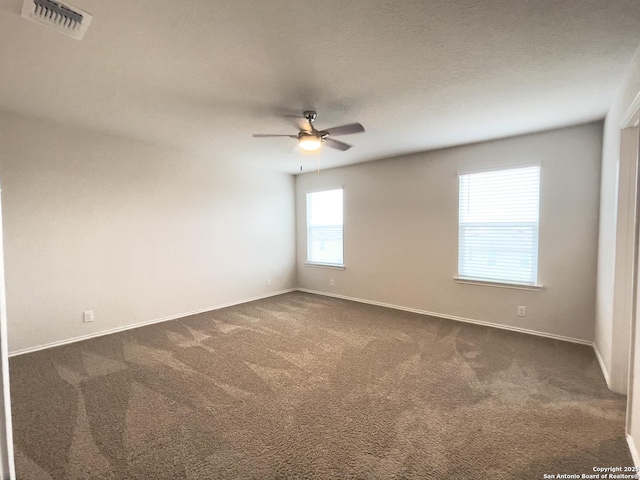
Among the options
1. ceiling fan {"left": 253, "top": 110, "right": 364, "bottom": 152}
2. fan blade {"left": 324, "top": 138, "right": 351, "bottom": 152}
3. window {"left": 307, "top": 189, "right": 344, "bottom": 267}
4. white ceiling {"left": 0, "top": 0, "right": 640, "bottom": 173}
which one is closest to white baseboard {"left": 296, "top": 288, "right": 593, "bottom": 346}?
window {"left": 307, "top": 189, "right": 344, "bottom": 267}

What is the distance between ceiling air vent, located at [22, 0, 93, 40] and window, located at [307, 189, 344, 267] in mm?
4161

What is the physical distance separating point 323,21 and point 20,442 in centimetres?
315

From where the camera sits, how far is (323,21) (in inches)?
68.3

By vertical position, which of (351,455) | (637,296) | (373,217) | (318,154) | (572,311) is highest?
(318,154)

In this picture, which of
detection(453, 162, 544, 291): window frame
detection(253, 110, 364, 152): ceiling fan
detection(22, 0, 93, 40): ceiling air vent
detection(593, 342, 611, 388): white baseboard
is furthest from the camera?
detection(453, 162, 544, 291): window frame

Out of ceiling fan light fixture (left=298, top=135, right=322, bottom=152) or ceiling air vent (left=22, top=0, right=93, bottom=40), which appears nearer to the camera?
ceiling air vent (left=22, top=0, right=93, bottom=40)

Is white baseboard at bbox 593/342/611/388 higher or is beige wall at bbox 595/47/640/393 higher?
beige wall at bbox 595/47/640/393

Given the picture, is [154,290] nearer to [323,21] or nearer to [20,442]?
[20,442]

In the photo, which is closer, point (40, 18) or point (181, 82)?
point (40, 18)

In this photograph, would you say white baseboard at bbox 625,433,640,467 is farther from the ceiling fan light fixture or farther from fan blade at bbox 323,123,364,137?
the ceiling fan light fixture

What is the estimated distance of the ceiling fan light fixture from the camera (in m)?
2.77

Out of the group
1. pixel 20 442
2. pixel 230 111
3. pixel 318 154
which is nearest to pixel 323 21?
pixel 230 111

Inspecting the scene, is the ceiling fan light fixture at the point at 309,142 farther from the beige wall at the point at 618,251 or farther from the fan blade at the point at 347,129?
the beige wall at the point at 618,251

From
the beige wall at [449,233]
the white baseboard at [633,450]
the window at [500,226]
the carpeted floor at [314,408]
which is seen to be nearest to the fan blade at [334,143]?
the beige wall at [449,233]
